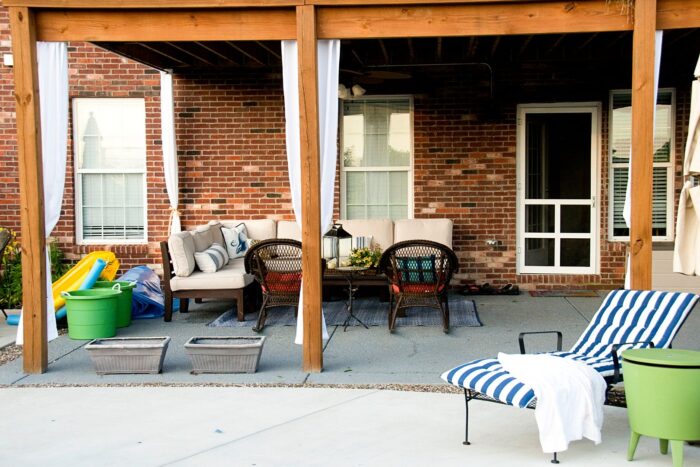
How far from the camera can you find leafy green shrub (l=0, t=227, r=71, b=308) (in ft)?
33.3

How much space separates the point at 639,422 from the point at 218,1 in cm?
424

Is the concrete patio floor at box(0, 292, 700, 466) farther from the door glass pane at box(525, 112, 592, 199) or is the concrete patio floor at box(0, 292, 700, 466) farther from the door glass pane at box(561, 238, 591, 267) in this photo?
the door glass pane at box(525, 112, 592, 199)

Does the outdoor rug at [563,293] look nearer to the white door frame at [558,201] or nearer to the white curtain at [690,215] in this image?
the white door frame at [558,201]

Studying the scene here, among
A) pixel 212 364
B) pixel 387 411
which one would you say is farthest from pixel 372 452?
pixel 212 364

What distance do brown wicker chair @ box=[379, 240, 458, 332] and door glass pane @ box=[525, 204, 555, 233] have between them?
10.4 ft

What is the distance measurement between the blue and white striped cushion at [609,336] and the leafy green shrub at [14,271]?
670 cm

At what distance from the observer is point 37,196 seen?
661 centimetres

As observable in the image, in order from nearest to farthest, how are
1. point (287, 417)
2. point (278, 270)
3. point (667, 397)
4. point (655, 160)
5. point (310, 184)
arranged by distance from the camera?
point (667, 397), point (287, 417), point (310, 184), point (278, 270), point (655, 160)

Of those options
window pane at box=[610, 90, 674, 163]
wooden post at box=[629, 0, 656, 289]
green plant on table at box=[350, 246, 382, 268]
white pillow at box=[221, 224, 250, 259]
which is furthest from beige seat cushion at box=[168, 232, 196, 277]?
window pane at box=[610, 90, 674, 163]

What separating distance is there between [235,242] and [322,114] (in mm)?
4092

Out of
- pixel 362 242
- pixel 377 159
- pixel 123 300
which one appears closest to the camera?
pixel 123 300

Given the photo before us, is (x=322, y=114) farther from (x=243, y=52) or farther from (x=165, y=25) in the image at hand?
(x=243, y=52)

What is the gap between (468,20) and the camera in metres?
6.39

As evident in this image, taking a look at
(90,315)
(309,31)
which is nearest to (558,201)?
(309,31)
